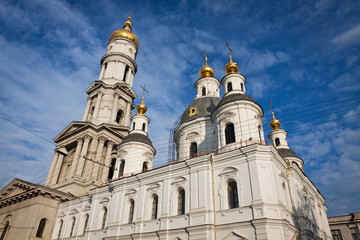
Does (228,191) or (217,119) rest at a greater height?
(217,119)

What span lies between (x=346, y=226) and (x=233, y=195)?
939 inches

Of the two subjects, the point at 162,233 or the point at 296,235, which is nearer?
the point at 296,235

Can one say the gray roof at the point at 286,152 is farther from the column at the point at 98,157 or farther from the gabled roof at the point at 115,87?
the gabled roof at the point at 115,87

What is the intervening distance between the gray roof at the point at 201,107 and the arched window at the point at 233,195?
28.2 ft

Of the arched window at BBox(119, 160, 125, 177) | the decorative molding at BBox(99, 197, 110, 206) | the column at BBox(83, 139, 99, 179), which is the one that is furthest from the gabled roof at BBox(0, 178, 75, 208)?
the arched window at BBox(119, 160, 125, 177)

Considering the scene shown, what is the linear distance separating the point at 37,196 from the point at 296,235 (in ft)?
74.6

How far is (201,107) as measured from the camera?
24828 mm

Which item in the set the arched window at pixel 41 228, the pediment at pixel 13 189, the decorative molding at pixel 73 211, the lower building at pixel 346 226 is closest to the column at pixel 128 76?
the pediment at pixel 13 189

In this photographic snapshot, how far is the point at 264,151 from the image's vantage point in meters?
16.0

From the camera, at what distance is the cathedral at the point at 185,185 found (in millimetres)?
15258

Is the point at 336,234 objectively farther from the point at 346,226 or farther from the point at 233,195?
the point at 233,195

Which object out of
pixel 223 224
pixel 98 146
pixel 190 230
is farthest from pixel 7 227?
pixel 223 224

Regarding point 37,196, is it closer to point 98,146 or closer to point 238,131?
point 98,146

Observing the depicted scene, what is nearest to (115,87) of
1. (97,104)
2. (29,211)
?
(97,104)
